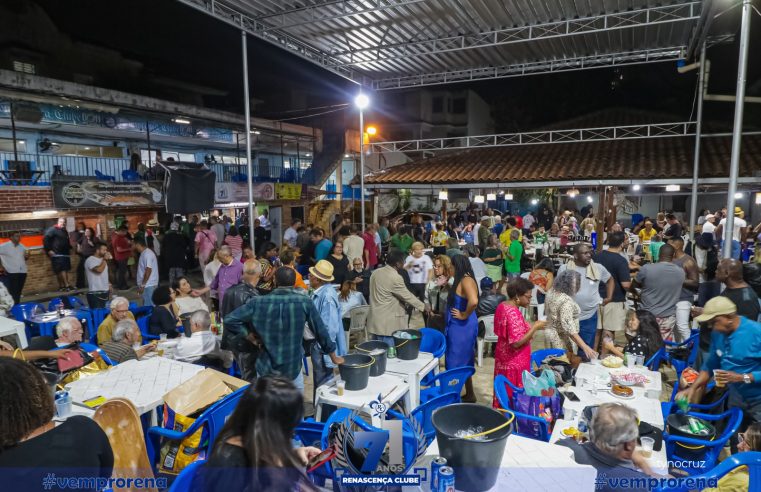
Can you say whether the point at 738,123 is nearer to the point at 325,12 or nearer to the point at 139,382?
the point at 325,12

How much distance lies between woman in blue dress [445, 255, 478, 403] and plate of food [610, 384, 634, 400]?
4.85 ft

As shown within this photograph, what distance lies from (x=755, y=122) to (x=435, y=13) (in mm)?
12098

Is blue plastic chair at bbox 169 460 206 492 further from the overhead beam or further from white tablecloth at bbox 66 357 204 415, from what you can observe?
the overhead beam

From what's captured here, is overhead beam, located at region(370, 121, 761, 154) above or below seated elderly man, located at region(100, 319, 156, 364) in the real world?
above

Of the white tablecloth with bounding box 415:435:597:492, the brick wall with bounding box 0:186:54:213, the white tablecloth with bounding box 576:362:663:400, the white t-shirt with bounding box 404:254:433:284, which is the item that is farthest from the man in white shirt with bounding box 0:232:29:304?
the white tablecloth with bounding box 576:362:663:400

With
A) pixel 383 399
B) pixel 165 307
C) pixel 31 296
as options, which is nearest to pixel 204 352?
pixel 165 307

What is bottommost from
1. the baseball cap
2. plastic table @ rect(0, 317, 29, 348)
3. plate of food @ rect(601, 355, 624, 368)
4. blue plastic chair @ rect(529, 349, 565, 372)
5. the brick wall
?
blue plastic chair @ rect(529, 349, 565, 372)

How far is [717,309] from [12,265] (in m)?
11.0

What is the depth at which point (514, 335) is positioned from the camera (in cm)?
416

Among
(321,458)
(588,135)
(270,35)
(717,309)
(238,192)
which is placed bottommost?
(321,458)

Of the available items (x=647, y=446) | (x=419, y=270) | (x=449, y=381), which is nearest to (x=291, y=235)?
(x=419, y=270)

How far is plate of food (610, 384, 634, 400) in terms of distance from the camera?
12.1 ft

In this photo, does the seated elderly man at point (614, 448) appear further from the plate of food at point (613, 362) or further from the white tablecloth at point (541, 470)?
the plate of food at point (613, 362)

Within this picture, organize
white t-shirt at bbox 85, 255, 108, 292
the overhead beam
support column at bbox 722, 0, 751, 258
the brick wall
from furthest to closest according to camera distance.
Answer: the overhead beam, the brick wall, white t-shirt at bbox 85, 255, 108, 292, support column at bbox 722, 0, 751, 258
